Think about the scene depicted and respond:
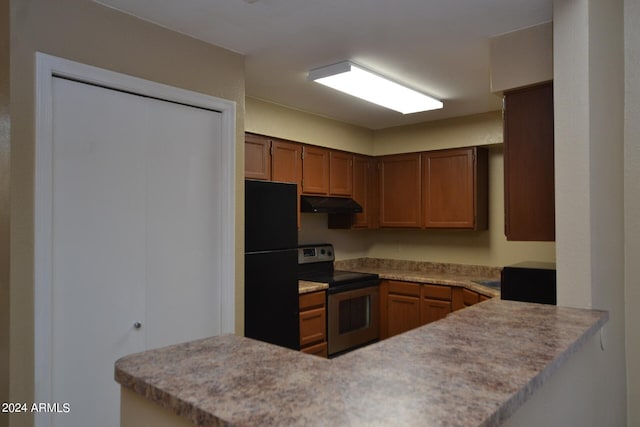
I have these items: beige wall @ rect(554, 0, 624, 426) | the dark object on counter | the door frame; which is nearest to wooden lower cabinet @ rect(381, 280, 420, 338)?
the dark object on counter

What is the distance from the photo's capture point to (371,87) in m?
3.10

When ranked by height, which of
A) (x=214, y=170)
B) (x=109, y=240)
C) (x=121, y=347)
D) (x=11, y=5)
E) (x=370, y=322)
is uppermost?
(x=11, y=5)

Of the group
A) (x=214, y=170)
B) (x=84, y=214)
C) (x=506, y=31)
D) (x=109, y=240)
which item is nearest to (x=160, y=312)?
(x=109, y=240)

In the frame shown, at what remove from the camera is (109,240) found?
82.8 inches

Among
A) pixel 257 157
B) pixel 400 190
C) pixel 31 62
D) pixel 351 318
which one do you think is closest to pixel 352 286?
pixel 351 318

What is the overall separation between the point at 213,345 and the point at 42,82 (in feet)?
4.89

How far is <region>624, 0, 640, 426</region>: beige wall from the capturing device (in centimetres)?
211

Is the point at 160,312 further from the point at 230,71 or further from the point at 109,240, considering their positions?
the point at 230,71

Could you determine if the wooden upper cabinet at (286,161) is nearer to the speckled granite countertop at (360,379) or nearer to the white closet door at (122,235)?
the white closet door at (122,235)

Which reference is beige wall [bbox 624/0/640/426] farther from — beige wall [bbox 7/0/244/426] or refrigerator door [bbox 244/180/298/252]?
beige wall [bbox 7/0/244/426]

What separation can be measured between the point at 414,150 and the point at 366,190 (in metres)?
0.68

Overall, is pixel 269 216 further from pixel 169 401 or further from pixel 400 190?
pixel 169 401

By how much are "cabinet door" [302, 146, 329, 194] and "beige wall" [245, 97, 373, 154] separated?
0.10m

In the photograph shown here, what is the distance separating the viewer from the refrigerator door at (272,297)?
284cm
